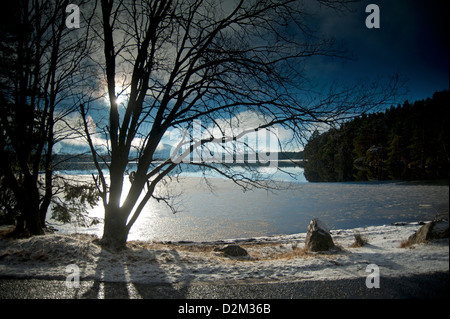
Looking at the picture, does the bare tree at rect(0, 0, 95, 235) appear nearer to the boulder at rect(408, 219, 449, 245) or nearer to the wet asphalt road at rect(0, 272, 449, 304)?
the wet asphalt road at rect(0, 272, 449, 304)

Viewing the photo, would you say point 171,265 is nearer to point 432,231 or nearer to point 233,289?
point 233,289

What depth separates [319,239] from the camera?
721 centimetres

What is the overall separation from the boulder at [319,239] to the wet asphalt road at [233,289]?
3.87m

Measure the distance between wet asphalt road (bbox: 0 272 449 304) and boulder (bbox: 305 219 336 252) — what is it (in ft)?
12.7

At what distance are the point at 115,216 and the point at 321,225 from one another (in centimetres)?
633

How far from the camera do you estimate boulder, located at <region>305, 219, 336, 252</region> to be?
7000mm

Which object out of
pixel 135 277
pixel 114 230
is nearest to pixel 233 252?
pixel 114 230

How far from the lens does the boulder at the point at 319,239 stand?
7.00 m

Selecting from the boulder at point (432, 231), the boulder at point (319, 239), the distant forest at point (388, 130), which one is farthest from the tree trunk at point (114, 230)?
the boulder at point (432, 231)

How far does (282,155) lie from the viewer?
5.61 metres

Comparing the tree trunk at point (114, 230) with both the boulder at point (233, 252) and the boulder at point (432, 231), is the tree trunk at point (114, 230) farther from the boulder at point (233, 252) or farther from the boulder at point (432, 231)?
the boulder at point (432, 231)

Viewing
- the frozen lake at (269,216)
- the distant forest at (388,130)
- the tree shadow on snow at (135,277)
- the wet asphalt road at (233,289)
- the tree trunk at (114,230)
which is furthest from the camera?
the frozen lake at (269,216)
